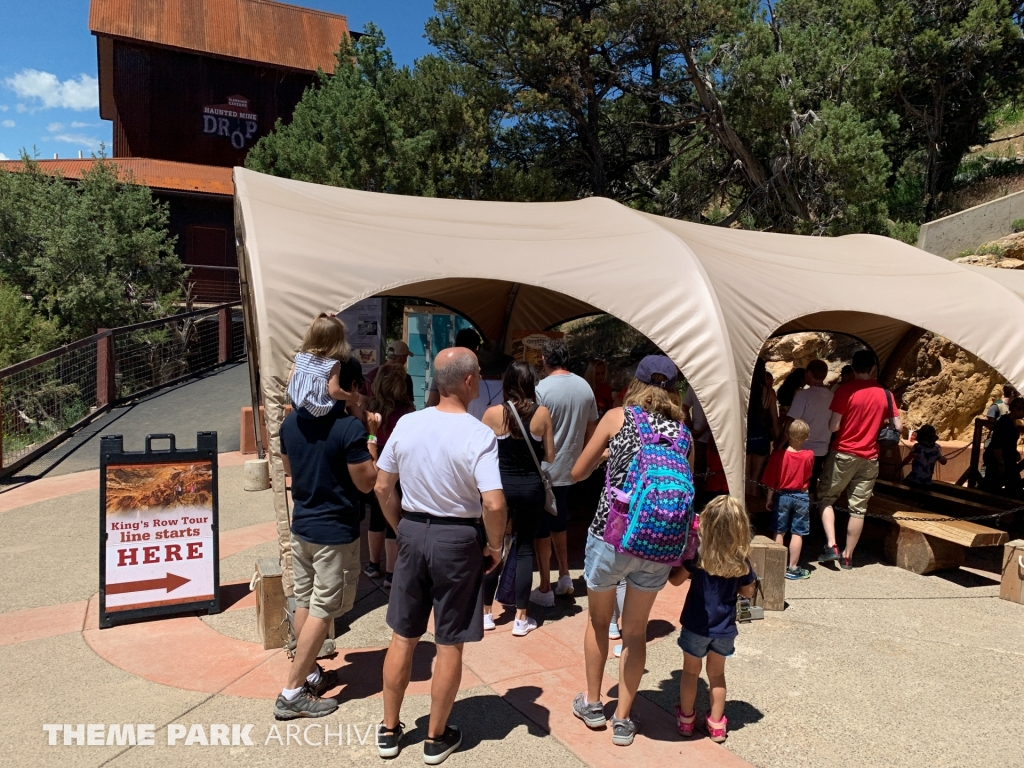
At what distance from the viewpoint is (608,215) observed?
775cm

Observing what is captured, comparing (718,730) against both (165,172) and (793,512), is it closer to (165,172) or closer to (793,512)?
(793,512)

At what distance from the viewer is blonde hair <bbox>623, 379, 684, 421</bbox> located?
3734mm

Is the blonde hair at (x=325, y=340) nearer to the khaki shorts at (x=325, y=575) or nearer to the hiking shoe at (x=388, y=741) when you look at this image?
the khaki shorts at (x=325, y=575)

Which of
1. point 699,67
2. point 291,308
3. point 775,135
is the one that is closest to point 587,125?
point 699,67

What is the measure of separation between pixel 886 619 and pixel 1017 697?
1.19m

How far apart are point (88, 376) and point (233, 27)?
1831 centimetres

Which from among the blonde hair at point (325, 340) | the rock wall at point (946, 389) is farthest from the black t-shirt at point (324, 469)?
the rock wall at point (946, 389)

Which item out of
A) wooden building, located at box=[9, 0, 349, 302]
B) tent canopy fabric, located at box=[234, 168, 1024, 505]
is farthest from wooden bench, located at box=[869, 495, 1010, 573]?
wooden building, located at box=[9, 0, 349, 302]

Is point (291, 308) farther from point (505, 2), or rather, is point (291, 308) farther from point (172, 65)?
point (172, 65)

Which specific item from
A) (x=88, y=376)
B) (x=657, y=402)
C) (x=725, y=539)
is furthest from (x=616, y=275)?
(x=88, y=376)

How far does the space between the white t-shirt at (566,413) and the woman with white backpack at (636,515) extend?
1.41 meters

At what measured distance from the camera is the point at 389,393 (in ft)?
18.0

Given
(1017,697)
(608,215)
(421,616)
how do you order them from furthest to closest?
(608,215), (1017,697), (421,616)

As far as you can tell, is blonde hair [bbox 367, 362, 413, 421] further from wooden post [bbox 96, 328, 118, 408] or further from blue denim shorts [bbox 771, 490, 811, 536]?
wooden post [bbox 96, 328, 118, 408]
